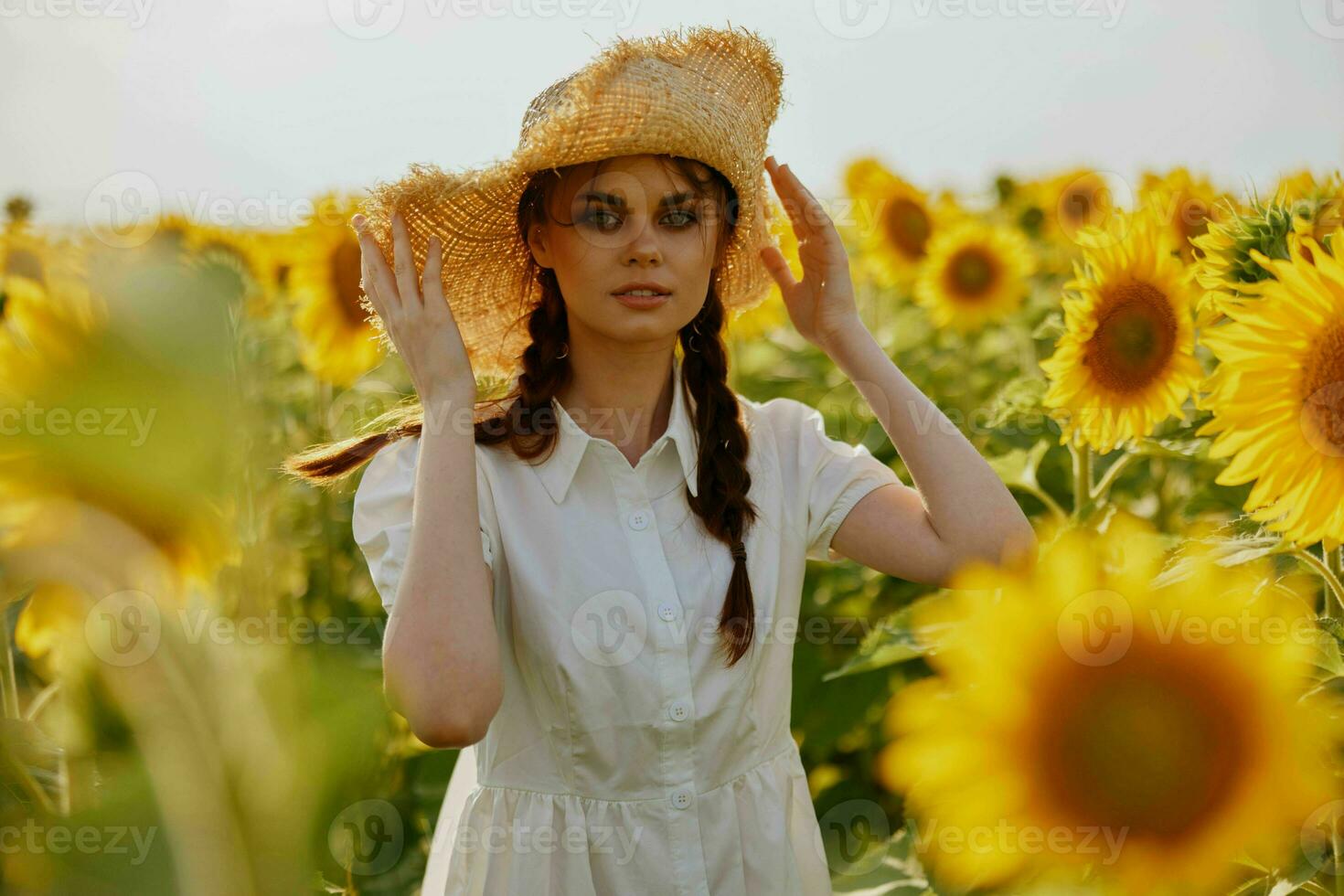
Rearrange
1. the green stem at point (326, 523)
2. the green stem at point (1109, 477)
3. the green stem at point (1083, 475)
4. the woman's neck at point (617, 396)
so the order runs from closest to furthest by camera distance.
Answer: the woman's neck at point (617, 396)
the green stem at point (1109, 477)
the green stem at point (1083, 475)
the green stem at point (326, 523)

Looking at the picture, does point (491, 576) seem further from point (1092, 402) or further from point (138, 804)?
point (138, 804)

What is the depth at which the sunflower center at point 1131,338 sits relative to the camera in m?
1.74

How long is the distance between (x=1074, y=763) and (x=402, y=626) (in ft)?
2.92

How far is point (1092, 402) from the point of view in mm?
1842

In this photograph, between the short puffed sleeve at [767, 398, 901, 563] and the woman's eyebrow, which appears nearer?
the woman's eyebrow

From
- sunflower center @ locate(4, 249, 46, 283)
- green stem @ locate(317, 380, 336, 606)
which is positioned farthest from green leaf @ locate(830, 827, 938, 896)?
green stem @ locate(317, 380, 336, 606)

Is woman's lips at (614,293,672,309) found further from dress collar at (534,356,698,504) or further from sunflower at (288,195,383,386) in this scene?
sunflower at (288,195,383,386)

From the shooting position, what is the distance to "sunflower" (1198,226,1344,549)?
96 centimetres

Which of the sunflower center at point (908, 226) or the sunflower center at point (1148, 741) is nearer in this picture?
the sunflower center at point (1148, 741)

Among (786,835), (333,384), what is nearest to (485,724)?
(786,835)

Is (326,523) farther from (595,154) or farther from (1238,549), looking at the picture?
(1238,549)

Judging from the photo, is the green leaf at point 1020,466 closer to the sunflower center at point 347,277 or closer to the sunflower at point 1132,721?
the sunflower at point 1132,721

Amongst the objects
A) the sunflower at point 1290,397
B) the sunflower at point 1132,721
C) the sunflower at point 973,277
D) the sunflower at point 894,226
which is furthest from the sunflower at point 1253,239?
the sunflower at point 894,226

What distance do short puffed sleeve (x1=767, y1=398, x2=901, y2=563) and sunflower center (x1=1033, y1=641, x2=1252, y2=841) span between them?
1119 millimetres
